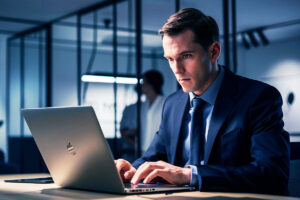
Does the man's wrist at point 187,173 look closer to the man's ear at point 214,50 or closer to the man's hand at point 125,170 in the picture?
the man's hand at point 125,170

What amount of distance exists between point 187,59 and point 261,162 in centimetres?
55

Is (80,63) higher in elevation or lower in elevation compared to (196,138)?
higher

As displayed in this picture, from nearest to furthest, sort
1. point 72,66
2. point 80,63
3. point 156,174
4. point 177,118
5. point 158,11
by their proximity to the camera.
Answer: point 156,174
point 177,118
point 80,63
point 158,11
point 72,66

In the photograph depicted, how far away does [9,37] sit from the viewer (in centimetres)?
947

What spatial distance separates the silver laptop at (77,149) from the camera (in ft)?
5.19

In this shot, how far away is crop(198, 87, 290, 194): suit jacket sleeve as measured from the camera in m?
1.72

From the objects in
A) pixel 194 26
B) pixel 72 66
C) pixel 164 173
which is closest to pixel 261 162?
pixel 164 173

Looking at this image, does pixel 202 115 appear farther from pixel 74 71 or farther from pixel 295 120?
pixel 74 71

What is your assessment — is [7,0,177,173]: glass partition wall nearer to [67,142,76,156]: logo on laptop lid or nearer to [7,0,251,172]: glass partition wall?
[7,0,251,172]: glass partition wall

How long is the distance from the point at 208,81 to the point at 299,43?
765 centimetres

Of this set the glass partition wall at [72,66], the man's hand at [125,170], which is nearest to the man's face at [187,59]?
the man's hand at [125,170]

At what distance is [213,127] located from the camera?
6.46ft

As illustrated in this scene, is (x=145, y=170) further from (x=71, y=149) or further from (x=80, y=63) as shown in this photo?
(x=80, y=63)

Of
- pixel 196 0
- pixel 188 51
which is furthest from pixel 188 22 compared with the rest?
pixel 196 0
